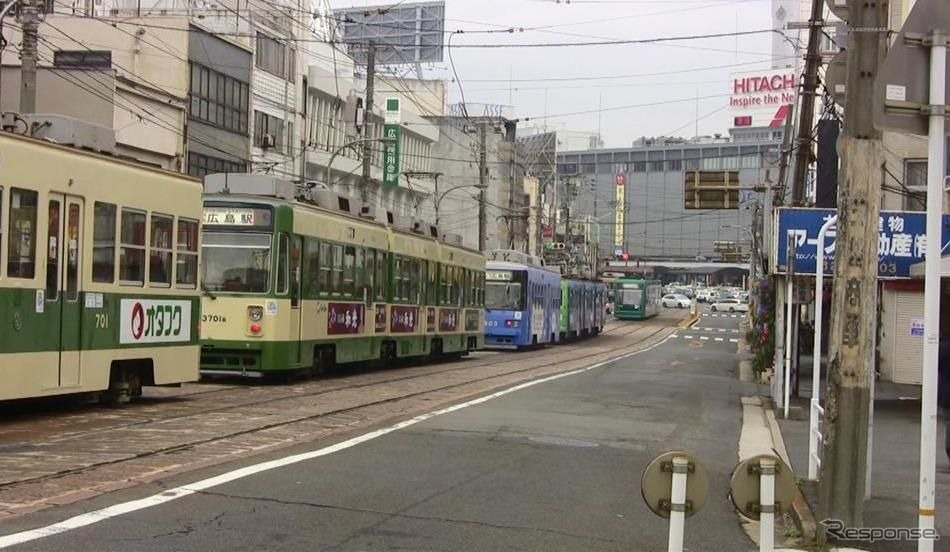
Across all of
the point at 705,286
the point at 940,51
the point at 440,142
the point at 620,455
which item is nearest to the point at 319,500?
the point at 620,455

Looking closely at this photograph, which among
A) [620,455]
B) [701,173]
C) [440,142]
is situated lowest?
[620,455]

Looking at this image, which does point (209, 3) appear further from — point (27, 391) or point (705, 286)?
point (705, 286)

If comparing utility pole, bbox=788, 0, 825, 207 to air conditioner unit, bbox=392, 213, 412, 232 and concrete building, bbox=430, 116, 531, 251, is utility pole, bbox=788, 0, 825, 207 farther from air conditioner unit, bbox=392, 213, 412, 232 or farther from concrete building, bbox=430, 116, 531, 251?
concrete building, bbox=430, 116, 531, 251

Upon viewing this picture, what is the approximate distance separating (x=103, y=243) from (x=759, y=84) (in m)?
118

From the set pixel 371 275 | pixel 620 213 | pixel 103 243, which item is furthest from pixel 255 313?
pixel 620 213

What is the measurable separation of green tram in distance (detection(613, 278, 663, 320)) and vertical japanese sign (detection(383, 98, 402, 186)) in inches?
934

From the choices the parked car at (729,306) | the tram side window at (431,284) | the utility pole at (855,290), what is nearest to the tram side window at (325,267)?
the tram side window at (431,284)

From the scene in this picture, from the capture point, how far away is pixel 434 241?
2819cm

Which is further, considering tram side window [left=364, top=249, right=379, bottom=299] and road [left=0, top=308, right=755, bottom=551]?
tram side window [left=364, top=249, right=379, bottom=299]

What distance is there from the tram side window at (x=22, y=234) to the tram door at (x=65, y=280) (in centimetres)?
23

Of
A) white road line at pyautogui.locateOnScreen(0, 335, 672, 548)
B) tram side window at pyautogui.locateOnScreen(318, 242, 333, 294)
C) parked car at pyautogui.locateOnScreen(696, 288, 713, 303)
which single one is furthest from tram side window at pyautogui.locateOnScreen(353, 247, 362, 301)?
parked car at pyautogui.locateOnScreen(696, 288, 713, 303)

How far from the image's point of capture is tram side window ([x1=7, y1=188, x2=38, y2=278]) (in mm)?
11297

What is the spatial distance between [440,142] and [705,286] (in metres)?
99.8

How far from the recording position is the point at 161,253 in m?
14.2
